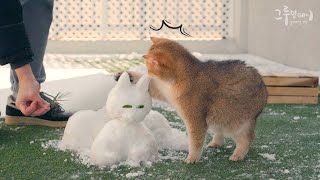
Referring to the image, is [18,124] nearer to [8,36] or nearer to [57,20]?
[8,36]

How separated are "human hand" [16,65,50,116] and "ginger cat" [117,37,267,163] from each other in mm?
516

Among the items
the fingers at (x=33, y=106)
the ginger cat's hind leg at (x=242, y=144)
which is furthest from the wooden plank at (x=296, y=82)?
the fingers at (x=33, y=106)

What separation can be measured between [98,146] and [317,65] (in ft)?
9.98

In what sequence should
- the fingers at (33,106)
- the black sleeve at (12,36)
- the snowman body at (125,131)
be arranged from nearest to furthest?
the black sleeve at (12,36) < the fingers at (33,106) < the snowman body at (125,131)

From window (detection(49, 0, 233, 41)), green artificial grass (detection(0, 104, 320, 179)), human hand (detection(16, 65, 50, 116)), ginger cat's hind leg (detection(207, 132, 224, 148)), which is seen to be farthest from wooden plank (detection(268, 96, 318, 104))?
window (detection(49, 0, 233, 41))

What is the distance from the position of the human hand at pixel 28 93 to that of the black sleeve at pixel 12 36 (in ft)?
0.13

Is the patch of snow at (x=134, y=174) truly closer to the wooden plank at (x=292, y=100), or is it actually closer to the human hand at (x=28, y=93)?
the human hand at (x=28, y=93)

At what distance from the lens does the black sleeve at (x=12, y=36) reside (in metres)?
1.35

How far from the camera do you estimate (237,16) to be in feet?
19.9

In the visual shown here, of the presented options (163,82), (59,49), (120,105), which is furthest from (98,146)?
(59,49)

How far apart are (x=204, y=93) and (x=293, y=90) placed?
4.38 feet

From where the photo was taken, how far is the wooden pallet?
123 inches

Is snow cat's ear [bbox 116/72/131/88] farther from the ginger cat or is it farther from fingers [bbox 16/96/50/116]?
fingers [bbox 16/96/50/116]

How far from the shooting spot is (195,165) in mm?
1942
